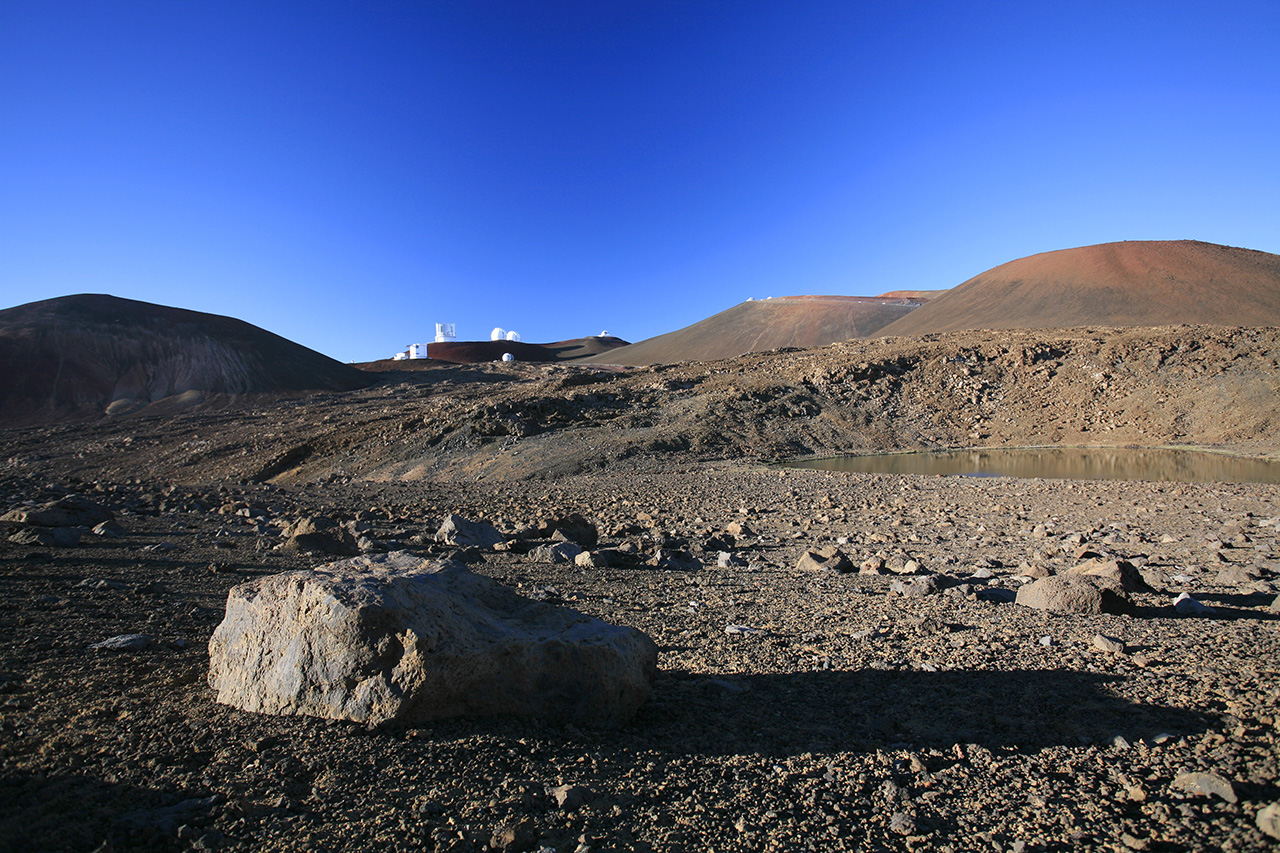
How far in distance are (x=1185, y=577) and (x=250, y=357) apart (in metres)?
47.0

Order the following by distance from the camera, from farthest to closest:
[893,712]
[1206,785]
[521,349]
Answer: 1. [521,349]
2. [893,712]
3. [1206,785]

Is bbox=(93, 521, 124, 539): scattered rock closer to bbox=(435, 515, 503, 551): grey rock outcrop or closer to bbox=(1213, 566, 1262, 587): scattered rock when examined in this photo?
bbox=(435, 515, 503, 551): grey rock outcrop

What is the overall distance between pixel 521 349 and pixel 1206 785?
9177 cm

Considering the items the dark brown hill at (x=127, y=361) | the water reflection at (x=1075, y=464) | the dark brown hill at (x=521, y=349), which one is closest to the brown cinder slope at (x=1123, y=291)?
the water reflection at (x=1075, y=464)

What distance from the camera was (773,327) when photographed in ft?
259

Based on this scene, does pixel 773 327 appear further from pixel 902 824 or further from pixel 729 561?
pixel 902 824

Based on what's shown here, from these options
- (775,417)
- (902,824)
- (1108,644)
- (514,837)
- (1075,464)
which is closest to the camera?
(514,837)

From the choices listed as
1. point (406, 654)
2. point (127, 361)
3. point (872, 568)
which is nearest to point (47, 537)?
point (406, 654)

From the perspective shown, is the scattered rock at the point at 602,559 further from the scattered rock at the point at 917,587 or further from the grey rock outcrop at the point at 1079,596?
the grey rock outcrop at the point at 1079,596

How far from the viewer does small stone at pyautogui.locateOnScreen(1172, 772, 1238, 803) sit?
2.42 metres

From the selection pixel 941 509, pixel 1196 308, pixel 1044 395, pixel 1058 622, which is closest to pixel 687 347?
pixel 1196 308

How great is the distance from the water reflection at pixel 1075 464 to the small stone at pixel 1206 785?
15651mm

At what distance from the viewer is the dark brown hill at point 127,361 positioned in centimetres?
3372

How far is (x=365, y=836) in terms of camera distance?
2.12m
